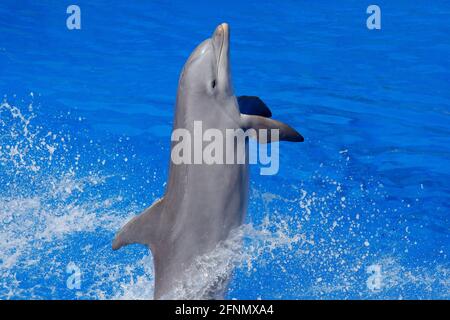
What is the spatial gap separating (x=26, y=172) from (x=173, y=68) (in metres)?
4.05

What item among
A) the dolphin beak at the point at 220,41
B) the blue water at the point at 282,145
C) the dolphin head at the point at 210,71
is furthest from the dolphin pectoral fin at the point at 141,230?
the dolphin beak at the point at 220,41

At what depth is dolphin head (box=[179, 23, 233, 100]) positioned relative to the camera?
4.67 metres

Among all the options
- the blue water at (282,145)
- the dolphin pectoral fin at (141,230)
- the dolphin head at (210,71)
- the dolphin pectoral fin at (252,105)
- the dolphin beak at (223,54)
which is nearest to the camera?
the dolphin pectoral fin at (141,230)

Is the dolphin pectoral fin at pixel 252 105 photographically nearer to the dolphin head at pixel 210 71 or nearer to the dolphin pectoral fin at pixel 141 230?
the dolphin head at pixel 210 71

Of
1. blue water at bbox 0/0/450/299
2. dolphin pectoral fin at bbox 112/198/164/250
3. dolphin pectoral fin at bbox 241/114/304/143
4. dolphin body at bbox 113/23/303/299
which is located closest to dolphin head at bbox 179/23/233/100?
dolphin body at bbox 113/23/303/299

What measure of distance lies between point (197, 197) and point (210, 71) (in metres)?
0.79

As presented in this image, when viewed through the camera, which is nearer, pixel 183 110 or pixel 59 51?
pixel 183 110

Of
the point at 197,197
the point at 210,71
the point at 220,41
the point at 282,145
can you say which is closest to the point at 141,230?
the point at 197,197

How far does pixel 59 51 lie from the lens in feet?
38.3

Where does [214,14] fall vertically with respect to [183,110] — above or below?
above

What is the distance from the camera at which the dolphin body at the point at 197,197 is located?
4547 millimetres

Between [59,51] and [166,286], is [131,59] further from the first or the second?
[166,286]
